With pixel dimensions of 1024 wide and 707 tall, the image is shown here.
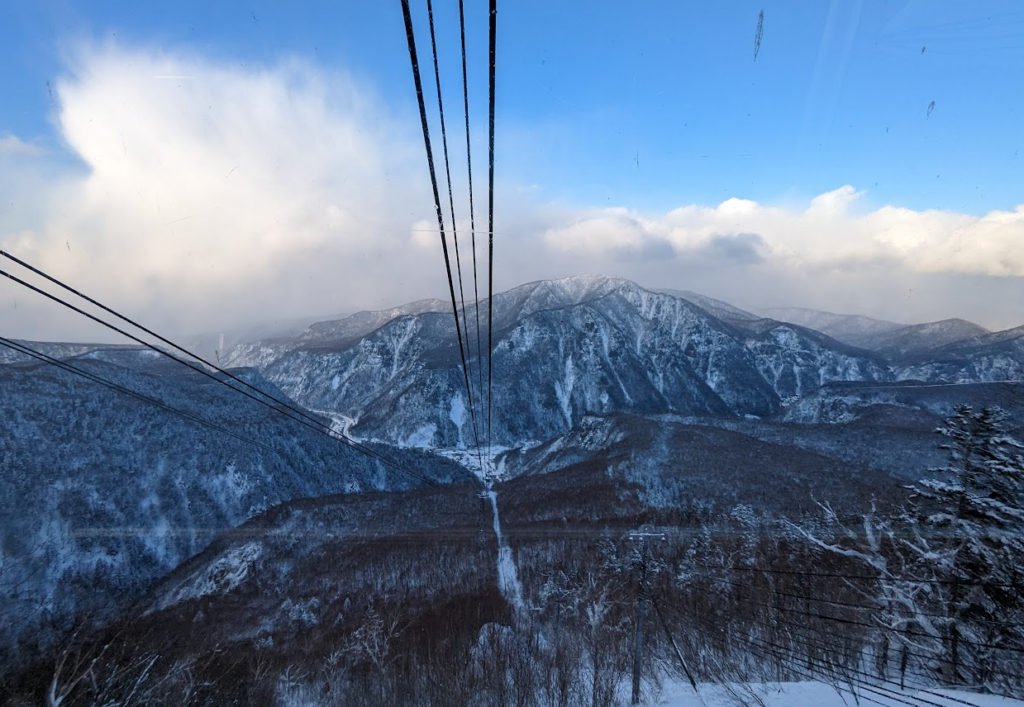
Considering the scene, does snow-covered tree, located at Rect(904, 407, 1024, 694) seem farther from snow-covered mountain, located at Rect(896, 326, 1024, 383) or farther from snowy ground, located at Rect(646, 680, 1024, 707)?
snow-covered mountain, located at Rect(896, 326, 1024, 383)

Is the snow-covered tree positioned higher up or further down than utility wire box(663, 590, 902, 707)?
higher up

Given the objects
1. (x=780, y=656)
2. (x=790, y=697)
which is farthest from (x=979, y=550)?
(x=790, y=697)

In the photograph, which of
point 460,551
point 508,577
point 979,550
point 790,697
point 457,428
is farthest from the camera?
point 457,428

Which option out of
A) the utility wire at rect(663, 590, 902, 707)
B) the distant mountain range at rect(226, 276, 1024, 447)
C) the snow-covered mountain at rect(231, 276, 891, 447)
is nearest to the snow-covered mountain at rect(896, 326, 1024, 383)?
the distant mountain range at rect(226, 276, 1024, 447)

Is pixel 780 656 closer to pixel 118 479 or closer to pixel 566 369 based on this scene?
pixel 118 479

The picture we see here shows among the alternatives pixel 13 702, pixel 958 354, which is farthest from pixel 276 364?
pixel 958 354

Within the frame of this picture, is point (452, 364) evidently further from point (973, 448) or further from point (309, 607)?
point (973, 448)

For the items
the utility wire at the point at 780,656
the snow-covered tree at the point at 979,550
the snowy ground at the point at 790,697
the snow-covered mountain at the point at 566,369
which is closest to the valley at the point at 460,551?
the snow-covered tree at the point at 979,550

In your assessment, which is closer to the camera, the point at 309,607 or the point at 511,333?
the point at 309,607
